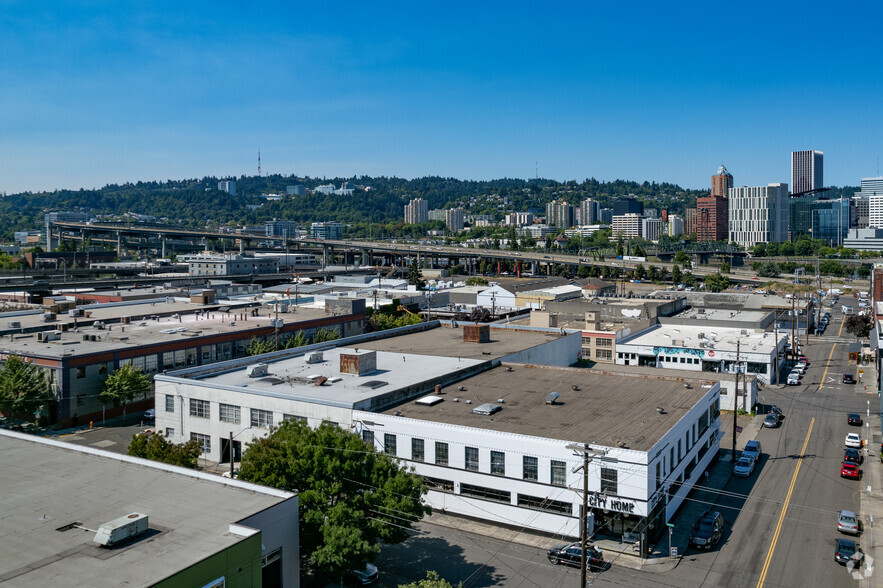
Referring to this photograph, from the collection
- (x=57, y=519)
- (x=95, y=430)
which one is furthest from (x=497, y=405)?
(x=95, y=430)

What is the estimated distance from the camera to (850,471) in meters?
36.0

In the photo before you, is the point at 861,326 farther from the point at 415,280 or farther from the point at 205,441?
the point at 205,441

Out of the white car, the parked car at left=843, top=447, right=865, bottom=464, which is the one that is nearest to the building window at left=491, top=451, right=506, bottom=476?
the parked car at left=843, top=447, right=865, bottom=464

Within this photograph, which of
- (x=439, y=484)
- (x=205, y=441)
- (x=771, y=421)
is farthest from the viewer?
(x=771, y=421)

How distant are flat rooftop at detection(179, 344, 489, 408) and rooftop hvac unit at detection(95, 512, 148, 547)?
14.8 meters

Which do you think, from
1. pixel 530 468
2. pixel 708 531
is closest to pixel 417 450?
pixel 530 468

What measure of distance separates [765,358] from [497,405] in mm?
36884

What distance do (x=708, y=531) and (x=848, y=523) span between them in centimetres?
629

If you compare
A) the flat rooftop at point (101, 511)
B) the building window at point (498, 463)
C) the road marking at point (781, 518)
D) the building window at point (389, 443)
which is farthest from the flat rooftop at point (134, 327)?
the road marking at point (781, 518)

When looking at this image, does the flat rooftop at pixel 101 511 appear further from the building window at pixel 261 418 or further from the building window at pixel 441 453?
the building window at pixel 441 453

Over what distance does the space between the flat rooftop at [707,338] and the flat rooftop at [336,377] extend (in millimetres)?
27651

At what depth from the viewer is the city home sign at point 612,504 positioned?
88.6 ft

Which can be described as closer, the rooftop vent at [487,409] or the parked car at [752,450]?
the rooftop vent at [487,409]

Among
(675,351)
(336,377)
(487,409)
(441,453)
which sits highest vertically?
(336,377)
